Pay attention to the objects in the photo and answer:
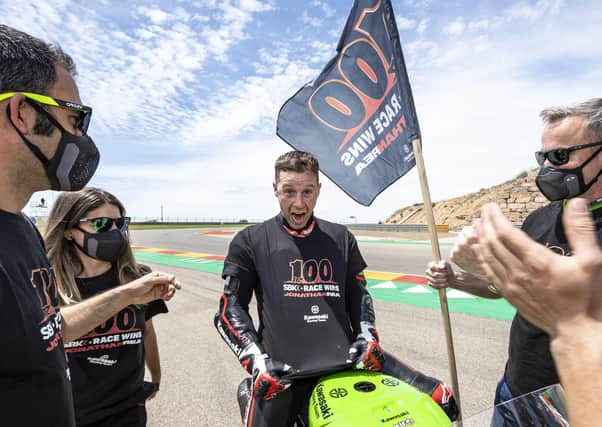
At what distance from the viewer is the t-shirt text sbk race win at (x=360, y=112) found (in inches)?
105

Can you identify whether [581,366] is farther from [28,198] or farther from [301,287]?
[28,198]

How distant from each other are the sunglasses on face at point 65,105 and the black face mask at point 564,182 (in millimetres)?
2524

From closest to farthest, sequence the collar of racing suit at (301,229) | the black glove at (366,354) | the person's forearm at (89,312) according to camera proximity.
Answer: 1. the person's forearm at (89,312)
2. the black glove at (366,354)
3. the collar of racing suit at (301,229)

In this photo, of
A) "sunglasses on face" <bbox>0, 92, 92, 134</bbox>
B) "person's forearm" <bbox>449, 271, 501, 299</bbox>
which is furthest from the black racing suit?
"sunglasses on face" <bbox>0, 92, 92, 134</bbox>

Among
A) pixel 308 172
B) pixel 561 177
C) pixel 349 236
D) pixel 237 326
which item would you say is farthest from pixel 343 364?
pixel 561 177

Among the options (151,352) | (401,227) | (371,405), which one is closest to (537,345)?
(371,405)

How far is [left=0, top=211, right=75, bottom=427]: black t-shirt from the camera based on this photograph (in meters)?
1.03

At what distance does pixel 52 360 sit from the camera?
115 centimetres

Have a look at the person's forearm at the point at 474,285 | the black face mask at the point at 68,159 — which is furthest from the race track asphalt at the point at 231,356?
the black face mask at the point at 68,159

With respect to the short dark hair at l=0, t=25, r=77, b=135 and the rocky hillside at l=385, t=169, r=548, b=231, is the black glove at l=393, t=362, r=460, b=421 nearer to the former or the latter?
the short dark hair at l=0, t=25, r=77, b=135

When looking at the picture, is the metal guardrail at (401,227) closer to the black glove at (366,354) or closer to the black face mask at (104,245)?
the black glove at (366,354)

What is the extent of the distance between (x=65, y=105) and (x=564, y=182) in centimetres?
261

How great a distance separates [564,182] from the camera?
205 centimetres

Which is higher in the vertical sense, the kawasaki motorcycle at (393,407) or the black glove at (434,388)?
the kawasaki motorcycle at (393,407)
